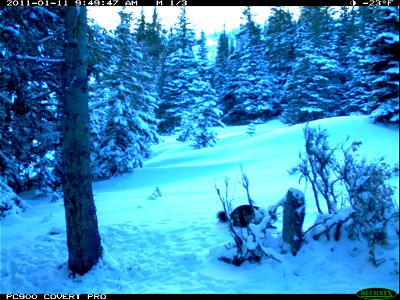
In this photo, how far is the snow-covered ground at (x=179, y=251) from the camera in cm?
515

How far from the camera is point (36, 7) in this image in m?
7.02

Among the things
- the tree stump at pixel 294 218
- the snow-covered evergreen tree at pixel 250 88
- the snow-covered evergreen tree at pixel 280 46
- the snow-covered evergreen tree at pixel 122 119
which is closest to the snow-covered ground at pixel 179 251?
the tree stump at pixel 294 218

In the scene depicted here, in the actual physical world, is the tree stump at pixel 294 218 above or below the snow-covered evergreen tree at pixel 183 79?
below

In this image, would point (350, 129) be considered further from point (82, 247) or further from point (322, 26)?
point (322, 26)

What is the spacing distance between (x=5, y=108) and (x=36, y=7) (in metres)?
3.80

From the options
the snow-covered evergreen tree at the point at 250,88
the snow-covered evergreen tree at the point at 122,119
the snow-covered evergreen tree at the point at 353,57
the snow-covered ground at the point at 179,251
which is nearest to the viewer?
the snow-covered ground at the point at 179,251

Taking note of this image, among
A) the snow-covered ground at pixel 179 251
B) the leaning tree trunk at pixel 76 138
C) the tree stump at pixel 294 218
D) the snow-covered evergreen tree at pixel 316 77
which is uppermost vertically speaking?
the snow-covered evergreen tree at pixel 316 77

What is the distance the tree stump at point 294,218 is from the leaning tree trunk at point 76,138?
10.9 ft

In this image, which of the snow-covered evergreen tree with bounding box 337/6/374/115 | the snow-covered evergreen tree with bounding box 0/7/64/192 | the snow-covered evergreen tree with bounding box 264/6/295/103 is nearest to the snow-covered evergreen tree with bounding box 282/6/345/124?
the snow-covered evergreen tree with bounding box 337/6/374/115

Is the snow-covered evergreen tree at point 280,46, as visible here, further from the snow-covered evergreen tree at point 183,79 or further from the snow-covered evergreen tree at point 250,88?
the snow-covered evergreen tree at point 183,79

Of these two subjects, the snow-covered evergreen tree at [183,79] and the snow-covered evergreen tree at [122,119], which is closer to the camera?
the snow-covered evergreen tree at [122,119]

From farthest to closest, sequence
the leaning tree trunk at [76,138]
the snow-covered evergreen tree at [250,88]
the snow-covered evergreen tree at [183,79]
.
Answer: the snow-covered evergreen tree at [250,88]
the snow-covered evergreen tree at [183,79]
the leaning tree trunk at [76,138]

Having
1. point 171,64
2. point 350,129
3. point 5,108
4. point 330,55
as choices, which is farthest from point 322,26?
point 5,108

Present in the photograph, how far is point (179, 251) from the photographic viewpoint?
22.7 ft
